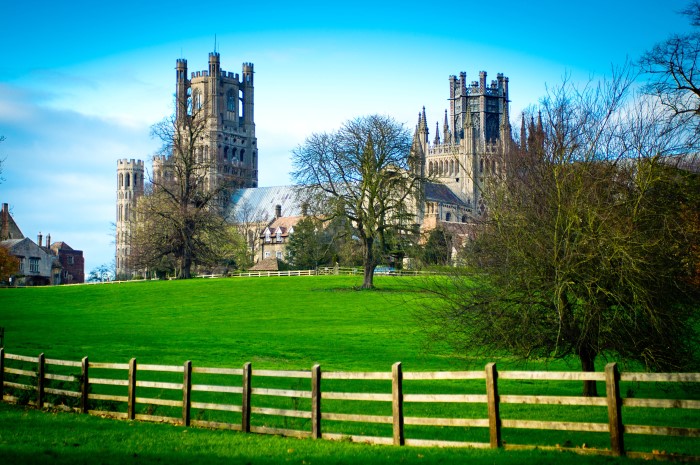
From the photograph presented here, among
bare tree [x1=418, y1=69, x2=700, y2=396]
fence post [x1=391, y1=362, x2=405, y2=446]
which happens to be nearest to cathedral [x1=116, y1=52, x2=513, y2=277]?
bare tree [x1=418, y1=69, x2=700, y2=396]

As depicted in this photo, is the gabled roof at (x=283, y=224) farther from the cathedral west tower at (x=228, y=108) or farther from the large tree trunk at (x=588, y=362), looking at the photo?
the large tree trunk at (x=588, y=362)

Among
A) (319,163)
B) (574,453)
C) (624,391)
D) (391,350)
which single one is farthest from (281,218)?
(574,453)

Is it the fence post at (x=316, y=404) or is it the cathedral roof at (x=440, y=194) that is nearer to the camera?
the fence post at (x=316, y=404)

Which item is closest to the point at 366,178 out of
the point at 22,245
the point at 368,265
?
the point at 368,265

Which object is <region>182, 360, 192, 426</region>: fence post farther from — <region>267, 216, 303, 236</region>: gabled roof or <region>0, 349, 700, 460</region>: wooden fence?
<region>267, 216, 303, 236</region>: gabled roof

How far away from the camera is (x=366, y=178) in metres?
57.9

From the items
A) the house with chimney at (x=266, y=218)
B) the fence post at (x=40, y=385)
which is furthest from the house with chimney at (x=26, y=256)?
the fence post at (x=40, y=385)

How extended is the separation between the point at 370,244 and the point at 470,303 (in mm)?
38346

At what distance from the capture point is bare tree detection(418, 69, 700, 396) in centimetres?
1819

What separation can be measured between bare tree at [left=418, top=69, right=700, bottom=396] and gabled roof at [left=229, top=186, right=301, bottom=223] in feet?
386

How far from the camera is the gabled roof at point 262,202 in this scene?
465 feet

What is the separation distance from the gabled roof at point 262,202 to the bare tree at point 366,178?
7784 centimetres

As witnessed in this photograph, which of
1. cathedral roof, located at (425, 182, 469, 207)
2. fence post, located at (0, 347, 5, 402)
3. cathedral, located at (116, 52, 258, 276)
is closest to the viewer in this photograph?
fence post, located at (0, 347, 5, 402)

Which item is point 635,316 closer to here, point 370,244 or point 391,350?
point 391,350
